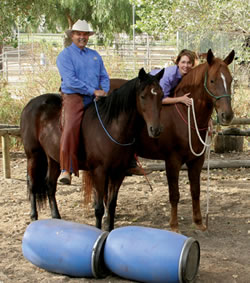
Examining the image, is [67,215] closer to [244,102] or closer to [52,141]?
[52,141]

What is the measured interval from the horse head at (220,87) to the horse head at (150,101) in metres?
0.72

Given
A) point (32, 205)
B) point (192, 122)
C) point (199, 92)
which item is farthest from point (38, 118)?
point (199, 92)

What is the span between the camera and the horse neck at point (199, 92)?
17.0 ft

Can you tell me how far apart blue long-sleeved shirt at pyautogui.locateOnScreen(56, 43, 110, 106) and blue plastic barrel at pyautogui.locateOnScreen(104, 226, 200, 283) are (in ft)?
6.33

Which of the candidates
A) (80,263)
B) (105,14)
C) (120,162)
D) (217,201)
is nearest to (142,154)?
(120,162)

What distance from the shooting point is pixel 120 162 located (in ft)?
16.3

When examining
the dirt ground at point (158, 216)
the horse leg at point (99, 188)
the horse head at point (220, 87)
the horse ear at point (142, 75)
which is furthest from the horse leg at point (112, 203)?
the horse head at point (220, 87)

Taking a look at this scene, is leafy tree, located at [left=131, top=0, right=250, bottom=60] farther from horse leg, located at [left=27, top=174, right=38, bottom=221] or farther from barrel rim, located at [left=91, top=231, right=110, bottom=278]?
barrel rim, located at [left=91, top=231, right=110, bottom=278]

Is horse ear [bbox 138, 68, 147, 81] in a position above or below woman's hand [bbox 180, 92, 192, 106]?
above

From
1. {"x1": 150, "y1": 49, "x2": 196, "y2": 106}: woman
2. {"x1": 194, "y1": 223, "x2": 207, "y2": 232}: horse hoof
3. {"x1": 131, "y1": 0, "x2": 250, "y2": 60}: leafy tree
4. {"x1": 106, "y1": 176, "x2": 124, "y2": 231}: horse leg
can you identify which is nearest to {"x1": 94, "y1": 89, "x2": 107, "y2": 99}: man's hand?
{"x1": 150, "y1": 49, "x2": 196, "y2": 106}: woman

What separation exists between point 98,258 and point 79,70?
90.6 inches

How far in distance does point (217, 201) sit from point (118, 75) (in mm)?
5145

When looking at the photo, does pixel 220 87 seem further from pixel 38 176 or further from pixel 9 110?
pixel 9 110

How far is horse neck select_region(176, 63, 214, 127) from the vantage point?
5.18m
